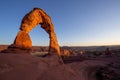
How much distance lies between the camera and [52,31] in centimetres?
2277

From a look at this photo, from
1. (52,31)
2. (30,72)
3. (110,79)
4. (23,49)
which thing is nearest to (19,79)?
(30,72)

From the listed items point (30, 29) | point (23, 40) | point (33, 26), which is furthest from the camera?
point (33, 26)

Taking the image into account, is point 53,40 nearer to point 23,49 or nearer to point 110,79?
point 23,49

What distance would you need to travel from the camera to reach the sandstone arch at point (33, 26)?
1898 cm

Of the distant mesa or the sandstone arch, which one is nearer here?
the distant mesa

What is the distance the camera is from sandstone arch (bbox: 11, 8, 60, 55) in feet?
62.3

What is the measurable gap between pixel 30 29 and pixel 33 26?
58 centimetres

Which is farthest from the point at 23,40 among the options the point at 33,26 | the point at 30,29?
the point at 33,26

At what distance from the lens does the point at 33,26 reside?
20.6 meters

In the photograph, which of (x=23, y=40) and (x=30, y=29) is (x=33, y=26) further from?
(x=23, y=40)

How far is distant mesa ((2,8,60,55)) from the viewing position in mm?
18750

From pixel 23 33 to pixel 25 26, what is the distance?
820 mm

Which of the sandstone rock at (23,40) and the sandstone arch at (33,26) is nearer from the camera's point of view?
the sandstone rock at (23,40)

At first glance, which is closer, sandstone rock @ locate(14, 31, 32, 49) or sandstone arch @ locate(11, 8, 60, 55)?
sandstone rock @ locate(14, 31, 32, 49)
